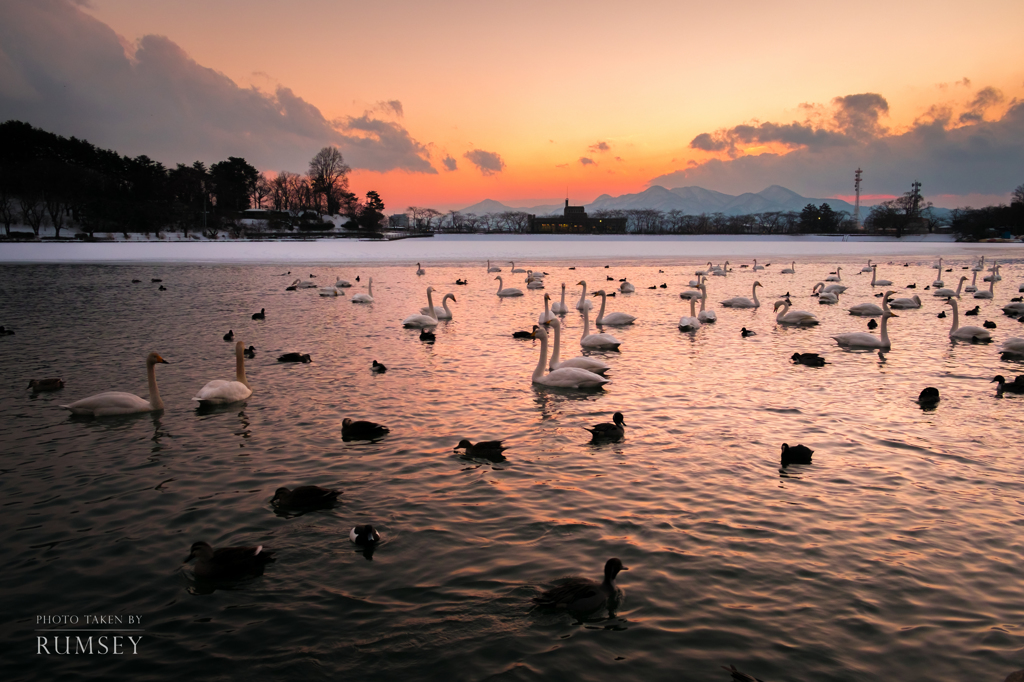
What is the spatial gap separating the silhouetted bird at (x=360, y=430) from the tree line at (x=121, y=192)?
246 feet

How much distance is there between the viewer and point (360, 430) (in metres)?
7.55

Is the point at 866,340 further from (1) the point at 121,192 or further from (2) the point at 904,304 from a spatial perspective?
Answer: (1) the point at 121,192

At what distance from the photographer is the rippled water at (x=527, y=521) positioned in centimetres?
379

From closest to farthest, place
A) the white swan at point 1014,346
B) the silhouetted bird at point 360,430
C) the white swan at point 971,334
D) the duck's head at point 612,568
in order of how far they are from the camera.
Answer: the duck's head at point 612,568, the silhouetted bird at point 360,430, the white swan at point 1014,346, the white swan at point 971,334

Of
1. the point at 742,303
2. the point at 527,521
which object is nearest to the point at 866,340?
the point at 742,303

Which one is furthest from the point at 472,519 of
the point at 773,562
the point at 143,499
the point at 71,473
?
the point at 71,473

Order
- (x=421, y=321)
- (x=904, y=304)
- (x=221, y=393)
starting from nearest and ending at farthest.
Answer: (x=221, y=393) → (x=421, y=321) → (x=904, y=304)

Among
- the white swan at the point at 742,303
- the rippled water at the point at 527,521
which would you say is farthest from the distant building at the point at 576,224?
the rippled water at the point at 527,521

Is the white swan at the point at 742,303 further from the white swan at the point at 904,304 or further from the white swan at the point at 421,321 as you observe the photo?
the white swan at the point at 421,321

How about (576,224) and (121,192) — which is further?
(576,224)

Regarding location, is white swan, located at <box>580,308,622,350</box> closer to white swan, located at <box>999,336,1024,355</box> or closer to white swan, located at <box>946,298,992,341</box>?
white swan, located at <box>999,336,1024,355</box>

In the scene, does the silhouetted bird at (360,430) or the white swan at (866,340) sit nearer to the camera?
the silhouetted bird at (360,430)

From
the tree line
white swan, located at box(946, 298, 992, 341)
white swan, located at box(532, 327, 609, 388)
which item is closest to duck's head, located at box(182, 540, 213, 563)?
white swan, located at box(532, 327, 609, 388)

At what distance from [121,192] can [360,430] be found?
306 ft
